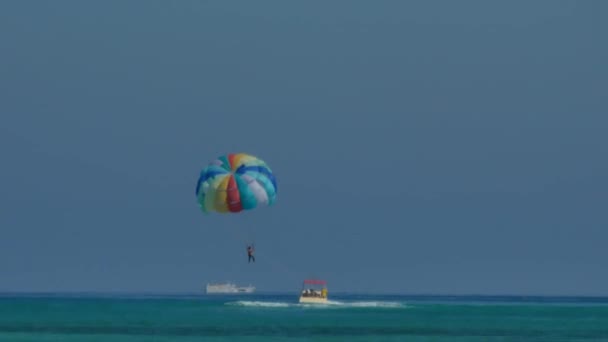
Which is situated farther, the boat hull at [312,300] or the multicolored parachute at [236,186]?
the boat hull at [312,300]

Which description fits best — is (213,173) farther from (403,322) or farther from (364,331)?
(403,322)

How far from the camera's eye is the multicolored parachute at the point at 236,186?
244 ft

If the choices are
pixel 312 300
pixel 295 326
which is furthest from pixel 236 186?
pixel 312 300

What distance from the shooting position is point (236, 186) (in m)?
74.7

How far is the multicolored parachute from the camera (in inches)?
2933

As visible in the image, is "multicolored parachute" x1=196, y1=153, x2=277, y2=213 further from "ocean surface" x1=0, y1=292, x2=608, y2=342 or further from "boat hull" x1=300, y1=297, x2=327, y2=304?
"boat hull" x1=300, y1=297, x2=327, y2=304

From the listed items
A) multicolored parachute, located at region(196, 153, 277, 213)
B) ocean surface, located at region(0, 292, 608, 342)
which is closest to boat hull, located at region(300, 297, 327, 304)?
ocean surface, located at region(0, 292, 608, 342)

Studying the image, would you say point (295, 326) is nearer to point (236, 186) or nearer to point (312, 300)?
point (236, 186)

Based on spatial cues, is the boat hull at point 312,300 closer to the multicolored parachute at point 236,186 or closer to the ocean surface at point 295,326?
the ocean surface at point 295,326

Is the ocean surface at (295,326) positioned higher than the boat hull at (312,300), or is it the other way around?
the boat hull at (312,300)

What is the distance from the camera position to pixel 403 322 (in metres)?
87.5

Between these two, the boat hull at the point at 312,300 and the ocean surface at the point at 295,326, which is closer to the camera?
the ocean surface at the point at 295,326

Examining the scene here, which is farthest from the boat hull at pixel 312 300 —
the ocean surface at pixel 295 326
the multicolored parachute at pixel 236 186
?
the multicolored parachute at pixel 236 186

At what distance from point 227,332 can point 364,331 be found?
6849 millimetres
